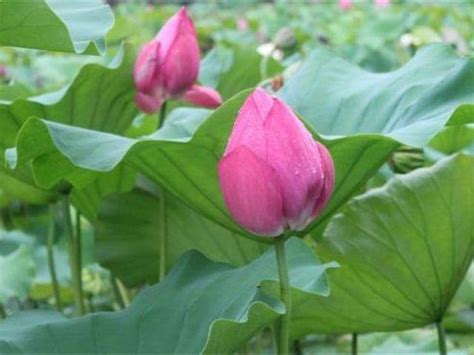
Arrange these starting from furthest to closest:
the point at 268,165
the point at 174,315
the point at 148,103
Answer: the point at 148,103, the point at 174,315, the point at 268,165

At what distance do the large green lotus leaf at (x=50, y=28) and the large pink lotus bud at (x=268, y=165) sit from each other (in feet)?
0.52

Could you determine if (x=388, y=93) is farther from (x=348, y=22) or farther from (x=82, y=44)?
(x=348, y=22)

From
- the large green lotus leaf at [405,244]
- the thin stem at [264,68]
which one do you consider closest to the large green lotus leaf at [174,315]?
the large green lotus leaf at [405,244]

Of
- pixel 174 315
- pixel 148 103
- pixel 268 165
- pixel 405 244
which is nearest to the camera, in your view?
pixel 268 165

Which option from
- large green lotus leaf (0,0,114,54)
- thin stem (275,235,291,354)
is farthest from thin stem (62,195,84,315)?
thin stem (275,235,291,354)

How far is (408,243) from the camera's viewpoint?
3.69 feet

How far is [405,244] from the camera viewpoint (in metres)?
1.12

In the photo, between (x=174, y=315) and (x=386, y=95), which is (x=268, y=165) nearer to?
(x=174, y=315)

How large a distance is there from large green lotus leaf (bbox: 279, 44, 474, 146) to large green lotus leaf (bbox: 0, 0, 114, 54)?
256 mm

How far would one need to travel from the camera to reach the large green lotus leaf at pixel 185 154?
0.93 m

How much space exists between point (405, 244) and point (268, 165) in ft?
1.04

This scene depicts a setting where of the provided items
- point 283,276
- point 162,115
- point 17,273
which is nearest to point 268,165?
point 283,276

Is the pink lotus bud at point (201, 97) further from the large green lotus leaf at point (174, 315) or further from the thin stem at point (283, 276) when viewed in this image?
the thin stem at point (283, 276)

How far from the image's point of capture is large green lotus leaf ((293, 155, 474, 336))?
3.63 feet
